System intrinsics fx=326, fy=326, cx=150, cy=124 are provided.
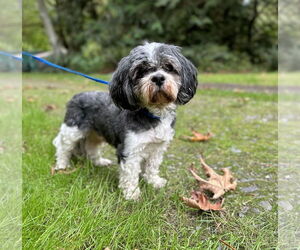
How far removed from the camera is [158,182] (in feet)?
11.7

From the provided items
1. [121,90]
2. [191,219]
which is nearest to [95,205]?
[191,219]

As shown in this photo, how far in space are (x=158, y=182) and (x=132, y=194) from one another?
17.0 inches

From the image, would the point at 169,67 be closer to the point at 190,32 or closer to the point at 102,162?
the point at 102,162

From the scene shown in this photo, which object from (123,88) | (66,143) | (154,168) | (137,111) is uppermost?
(123,88)

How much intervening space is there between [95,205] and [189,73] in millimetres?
1513

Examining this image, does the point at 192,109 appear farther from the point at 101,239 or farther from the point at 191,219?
the point at 101,239

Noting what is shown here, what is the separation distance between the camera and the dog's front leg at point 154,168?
11.7 ft

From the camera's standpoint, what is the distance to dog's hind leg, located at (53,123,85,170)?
3.99 meters

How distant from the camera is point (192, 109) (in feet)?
24.3

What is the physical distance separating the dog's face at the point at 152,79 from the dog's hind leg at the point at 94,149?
4.18 ft

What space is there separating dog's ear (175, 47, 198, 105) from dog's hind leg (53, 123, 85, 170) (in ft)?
4.81

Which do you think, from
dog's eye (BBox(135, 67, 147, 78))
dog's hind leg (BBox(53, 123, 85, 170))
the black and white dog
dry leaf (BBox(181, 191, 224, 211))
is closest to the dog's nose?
the black and white dog

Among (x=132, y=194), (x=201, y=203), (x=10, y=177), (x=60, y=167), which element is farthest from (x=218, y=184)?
(x=10, y=177)

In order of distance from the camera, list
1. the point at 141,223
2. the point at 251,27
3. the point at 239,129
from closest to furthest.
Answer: the point at 141,223 < the point at 239,129 < the point at 251,27
